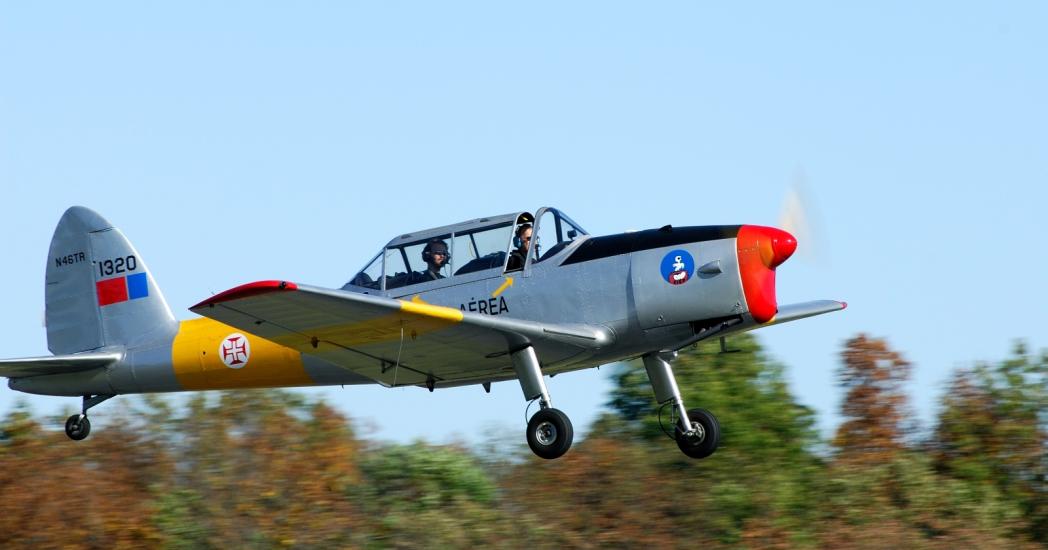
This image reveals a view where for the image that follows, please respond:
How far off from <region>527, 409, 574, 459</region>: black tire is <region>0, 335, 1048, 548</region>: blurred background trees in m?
7.93

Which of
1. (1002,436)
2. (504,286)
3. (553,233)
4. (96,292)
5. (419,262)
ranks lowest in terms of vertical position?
(1002,436)

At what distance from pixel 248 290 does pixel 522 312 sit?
2.74m

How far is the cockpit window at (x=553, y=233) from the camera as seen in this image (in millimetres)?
12117

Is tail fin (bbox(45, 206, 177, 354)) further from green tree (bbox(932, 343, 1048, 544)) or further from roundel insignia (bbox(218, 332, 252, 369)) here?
green tree (bbox(932, 343, 1048, 544))

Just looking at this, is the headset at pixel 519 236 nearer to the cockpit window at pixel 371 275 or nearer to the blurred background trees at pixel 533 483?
the cockpit window at pixel 371 275

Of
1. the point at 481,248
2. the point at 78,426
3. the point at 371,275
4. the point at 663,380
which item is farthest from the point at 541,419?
the point at 78,426

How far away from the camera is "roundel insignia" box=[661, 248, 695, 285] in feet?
38.3

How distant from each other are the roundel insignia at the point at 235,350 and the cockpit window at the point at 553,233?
A: 9.96ft

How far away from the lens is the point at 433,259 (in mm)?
12266

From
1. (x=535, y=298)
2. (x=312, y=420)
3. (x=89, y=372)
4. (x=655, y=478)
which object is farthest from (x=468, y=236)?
(x=312, y=420)

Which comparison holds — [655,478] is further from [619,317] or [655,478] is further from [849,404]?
[619,317]

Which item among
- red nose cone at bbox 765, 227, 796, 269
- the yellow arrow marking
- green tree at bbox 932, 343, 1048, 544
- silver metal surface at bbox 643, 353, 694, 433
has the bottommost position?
green tree at bbox 932, 343, 1048, 544

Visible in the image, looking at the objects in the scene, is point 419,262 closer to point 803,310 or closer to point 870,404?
point 803,310

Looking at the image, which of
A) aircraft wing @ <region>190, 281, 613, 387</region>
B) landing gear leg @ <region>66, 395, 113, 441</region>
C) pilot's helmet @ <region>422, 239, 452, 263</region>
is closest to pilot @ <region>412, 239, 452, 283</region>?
pilot's helmet @ <region>422, 239, 452, 263</region>
